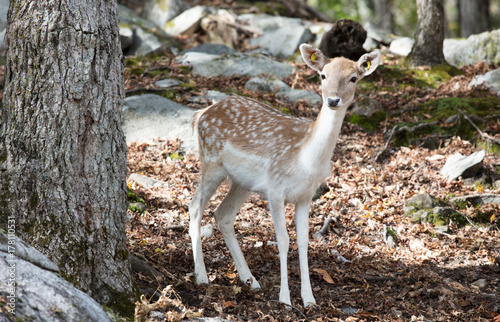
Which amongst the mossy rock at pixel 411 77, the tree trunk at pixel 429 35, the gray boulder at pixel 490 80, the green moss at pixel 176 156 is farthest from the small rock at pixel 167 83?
the gray boulder at pixel 490 80

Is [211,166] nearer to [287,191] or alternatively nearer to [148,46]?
[287,191]

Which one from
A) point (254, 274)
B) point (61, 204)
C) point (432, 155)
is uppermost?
point (61, 204)

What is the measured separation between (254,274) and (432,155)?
400cm

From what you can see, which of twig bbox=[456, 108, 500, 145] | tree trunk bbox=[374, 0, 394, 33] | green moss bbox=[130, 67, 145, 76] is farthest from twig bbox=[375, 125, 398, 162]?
tree trunk bbox=[374, 0, 394, 33]

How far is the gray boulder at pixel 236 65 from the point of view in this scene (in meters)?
10.2

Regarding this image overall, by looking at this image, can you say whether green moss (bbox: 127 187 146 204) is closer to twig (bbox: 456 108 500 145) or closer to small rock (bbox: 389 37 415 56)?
twig (bbox: 456 108 500 145)

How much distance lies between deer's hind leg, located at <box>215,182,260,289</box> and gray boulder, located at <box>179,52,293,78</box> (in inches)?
198

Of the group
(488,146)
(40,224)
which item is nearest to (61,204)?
(40,224)

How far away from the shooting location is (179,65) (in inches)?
412

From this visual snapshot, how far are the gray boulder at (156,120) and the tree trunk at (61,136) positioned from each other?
3.97 m

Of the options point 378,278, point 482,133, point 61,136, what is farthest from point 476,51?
point 61,136

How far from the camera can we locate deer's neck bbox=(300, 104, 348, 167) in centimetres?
461

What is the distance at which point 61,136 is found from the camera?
3510mm

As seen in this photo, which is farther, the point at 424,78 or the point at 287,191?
the point at 424,78
